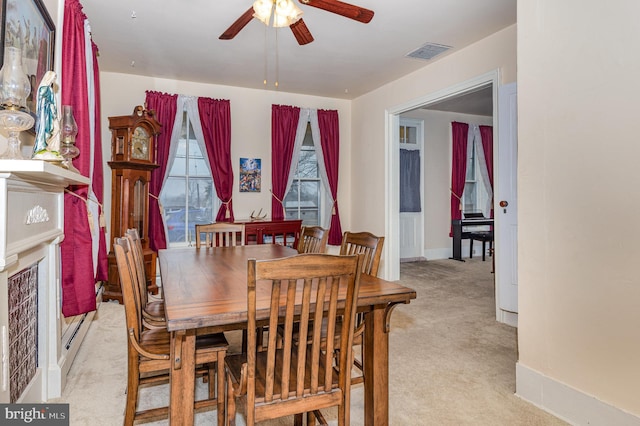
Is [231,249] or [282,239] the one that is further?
[282,239]

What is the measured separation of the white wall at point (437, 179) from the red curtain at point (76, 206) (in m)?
5.63

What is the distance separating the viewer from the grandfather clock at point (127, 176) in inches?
162

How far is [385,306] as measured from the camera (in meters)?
1.69

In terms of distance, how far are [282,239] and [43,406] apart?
148 inches

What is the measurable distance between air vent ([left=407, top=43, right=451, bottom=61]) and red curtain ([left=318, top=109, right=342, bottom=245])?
6.20 feet

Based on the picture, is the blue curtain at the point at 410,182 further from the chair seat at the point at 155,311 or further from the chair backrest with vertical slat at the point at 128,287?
the chair backrest with vertical slat at the point at 128,287

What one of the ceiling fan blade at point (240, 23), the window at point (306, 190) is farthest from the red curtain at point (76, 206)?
the window at point (306, 190)

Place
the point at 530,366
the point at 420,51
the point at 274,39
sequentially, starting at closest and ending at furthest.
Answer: the point at 530,366, the point at 274,39, the point at 420,51

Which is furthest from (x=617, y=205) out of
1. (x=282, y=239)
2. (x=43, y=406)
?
(x=282, y=239)

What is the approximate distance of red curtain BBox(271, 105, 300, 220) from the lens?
5.43 m

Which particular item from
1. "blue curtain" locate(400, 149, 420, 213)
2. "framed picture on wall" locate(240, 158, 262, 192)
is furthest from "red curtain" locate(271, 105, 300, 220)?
"blue curtain" locate(400, 149, 420, 213)

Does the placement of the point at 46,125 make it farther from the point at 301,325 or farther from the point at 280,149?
the point at 280,149

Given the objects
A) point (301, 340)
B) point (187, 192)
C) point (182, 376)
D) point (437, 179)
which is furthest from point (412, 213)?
point (182, 376)

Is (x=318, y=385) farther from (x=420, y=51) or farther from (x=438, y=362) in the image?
(x=420, y=51)
